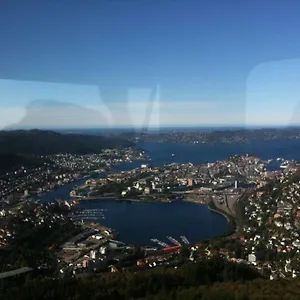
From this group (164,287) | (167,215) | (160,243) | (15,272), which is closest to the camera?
(164,287)

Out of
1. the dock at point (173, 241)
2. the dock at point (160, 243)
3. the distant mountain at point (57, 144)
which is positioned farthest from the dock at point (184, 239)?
the distant mountain at point (57, 144)

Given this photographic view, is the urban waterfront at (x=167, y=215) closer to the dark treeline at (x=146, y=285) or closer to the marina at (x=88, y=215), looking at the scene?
the marina at (x=88, y=215)

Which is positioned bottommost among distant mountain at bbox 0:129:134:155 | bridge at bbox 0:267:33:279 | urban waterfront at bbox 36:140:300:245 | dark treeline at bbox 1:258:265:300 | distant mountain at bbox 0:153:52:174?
urban waterfront at bbox 36:140:300:245

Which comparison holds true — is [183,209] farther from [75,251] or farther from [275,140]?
[275,140]

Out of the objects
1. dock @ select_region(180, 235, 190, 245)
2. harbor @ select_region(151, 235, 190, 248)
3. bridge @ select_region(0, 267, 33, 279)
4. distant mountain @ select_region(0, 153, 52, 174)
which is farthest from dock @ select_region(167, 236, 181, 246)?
distant mountain @ select_region(0, 153, 52, 174)

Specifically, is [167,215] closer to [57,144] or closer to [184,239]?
[184,239]

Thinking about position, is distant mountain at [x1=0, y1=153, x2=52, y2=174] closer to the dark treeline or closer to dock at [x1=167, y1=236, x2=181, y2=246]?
dock at [x1=167, y1=236, x2=181, y2=246]

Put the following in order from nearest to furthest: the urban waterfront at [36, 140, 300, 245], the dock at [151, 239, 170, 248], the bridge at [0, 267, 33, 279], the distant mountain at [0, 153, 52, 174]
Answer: the bridge at [0, 267, 33, 279], the dock at [151, 239, 170, 248], the urban waterfront at [36, 140, 300, 245], the distant mountain at [0, 153, 52, 174]

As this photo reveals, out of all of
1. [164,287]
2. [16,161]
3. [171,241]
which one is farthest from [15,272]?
[16,161]

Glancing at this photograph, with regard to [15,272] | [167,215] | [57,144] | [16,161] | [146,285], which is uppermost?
[57,144]
